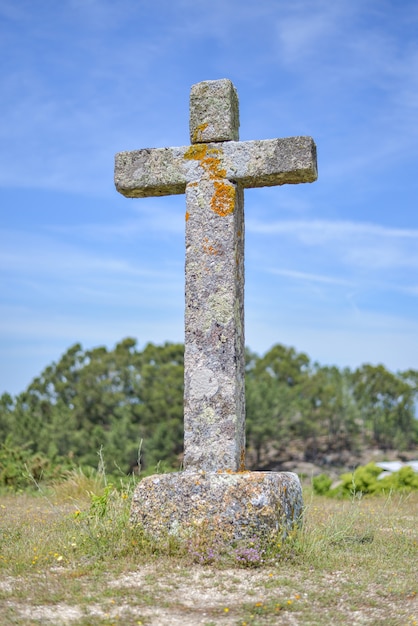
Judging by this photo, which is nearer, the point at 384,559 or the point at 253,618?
the point at 253,618

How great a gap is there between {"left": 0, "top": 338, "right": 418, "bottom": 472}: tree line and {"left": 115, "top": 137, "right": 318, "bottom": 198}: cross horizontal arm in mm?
18039

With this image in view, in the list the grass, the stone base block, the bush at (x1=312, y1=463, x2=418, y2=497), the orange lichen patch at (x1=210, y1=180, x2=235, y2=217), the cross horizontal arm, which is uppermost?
the cross horizontal arm

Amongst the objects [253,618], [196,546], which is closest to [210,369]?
[196,546]

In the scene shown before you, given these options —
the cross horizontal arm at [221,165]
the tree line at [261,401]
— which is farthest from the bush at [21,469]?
the tree line at [261,401]

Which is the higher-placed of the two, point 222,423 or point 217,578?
point 222,423

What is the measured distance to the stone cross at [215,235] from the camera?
19.5 ft

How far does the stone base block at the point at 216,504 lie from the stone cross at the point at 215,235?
0.99ft

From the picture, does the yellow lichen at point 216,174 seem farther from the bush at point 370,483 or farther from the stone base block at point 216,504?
the bush at point 370,483

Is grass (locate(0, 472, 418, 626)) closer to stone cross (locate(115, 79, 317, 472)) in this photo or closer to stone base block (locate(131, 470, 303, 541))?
stone base block (locate(131, 470, 303, 541))

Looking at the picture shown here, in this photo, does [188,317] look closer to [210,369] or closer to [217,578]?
[210,369]

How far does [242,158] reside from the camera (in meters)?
6.29

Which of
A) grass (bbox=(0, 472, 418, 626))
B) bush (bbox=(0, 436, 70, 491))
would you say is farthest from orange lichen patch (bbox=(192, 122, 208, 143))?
bush (bbox=(0, 436, 70, 491))

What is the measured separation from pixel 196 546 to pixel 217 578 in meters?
0.43

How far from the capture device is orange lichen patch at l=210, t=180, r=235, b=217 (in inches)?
245
